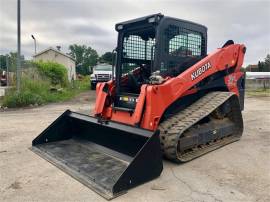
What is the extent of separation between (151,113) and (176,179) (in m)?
1.01

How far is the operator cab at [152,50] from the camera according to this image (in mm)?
4984

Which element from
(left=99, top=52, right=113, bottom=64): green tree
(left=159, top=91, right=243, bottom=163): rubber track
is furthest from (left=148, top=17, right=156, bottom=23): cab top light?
(left=159, top=91, right=243, bottom=163): rubber track

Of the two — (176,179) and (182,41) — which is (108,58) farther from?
(176,179)

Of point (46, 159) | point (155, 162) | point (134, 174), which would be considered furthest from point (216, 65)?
point (46, 159)

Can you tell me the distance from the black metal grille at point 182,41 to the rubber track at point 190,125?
911 mm

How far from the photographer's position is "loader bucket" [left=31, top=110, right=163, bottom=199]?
3693 millimetres

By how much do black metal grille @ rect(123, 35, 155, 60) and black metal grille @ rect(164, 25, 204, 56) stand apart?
1.99 feet

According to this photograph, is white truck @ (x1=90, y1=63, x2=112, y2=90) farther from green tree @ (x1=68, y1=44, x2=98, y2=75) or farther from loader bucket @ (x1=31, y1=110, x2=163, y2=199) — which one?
green tree @ (x1=68, y1=44, x2=98, y2=75)

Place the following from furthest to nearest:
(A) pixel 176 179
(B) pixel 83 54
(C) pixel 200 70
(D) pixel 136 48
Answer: (B) pixel 83 54 → (D) pixel 136 48 → (C) pixel 200 70 → (A) pixel 176 179

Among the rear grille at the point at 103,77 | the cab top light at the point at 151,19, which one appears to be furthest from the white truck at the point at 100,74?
the cab top light at the point at 151,19

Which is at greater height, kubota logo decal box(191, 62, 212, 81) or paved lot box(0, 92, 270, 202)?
kubota logo decal box(191, 62, 212, 81)

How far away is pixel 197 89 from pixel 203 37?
110cm

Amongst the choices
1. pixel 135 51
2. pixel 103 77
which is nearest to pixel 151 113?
pixel 135 51

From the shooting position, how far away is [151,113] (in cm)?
448
